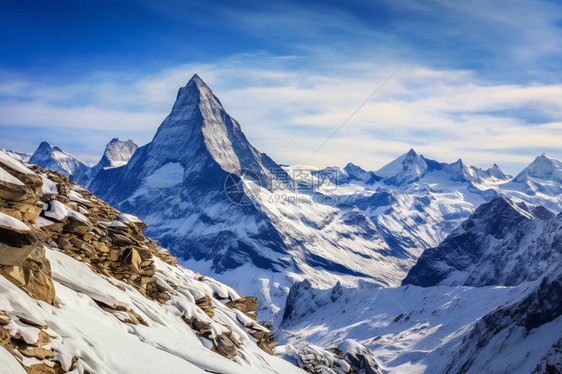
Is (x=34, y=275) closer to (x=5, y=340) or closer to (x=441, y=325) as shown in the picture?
(x=5, y=340)

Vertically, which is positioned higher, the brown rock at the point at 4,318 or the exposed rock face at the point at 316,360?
the brown rock at the point at 4,318

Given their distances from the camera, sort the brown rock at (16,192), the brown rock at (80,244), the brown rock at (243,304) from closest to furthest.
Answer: the brown rock at (16,192) < the brown rock at (80,244) < the brown rock at (243,304)

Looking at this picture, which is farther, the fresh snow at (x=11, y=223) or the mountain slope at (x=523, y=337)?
the mountain slope at (x=523, y=337)

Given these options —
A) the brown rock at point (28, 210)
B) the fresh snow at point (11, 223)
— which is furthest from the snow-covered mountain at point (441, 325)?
the fresh snow at point (11, 223)

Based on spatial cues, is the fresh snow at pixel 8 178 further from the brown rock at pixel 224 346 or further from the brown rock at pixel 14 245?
the brown rock at pixel 224 346

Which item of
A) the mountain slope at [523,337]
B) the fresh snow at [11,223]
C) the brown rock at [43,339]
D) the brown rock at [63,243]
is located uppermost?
the fresh snow at [11,223]

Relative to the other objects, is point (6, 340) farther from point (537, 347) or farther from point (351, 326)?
point (351, 326)

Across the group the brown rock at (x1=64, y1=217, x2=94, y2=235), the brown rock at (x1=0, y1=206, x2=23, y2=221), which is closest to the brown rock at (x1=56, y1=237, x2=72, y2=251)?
the brown rock at (x1=64, y1=217, x2=94, y2=235)

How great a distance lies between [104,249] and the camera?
26.9 m

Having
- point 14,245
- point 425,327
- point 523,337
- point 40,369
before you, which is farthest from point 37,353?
point 425,327

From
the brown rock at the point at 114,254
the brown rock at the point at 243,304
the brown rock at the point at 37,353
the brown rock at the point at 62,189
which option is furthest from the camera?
the brown rock at the point at 243,304

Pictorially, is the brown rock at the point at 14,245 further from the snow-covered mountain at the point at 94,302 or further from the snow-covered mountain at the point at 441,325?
the snow-covered mountain at the point at 441,325

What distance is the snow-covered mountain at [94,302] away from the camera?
15.6 meters

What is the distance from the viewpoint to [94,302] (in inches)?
852
